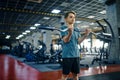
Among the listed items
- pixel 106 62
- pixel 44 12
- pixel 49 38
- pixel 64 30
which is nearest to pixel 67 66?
pixel 64 30

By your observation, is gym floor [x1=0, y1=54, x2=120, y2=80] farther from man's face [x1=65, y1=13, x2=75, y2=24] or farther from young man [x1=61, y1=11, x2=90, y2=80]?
man's face [x1=65, y1=13, x2=75, y2=24]

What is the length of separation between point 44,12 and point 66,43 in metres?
12.7

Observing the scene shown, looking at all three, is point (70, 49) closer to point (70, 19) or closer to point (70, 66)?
point (70, 66)

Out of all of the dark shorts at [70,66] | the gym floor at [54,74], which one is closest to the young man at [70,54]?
the dark shorts at [70,66]

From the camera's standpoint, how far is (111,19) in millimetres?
9461

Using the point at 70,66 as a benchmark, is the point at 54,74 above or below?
below

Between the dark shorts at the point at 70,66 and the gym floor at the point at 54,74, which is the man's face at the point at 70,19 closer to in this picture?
the dark shorts at the point at 70,66

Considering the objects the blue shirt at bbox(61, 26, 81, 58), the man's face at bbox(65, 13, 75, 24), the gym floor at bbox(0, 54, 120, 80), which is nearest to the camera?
the man's face at bbox(65, 13, 75, 24)

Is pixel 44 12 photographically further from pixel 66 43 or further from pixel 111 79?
pixel 66 43

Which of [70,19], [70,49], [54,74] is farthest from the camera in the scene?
[54,74]

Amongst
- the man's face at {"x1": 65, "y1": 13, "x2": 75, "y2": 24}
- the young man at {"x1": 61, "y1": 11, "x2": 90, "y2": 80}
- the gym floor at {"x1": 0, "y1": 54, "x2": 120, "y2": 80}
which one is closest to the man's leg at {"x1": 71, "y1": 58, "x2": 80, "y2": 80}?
the young man at {"x1": 61, "y1": 11, "x2": 90, "y2": 80}

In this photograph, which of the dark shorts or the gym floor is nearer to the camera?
A: the dark shorts

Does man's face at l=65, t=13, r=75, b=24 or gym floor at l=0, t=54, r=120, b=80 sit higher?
man's face at l=65, t=13, r=75, b=24

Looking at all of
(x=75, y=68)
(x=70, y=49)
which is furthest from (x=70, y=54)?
(x=75, y=68)
